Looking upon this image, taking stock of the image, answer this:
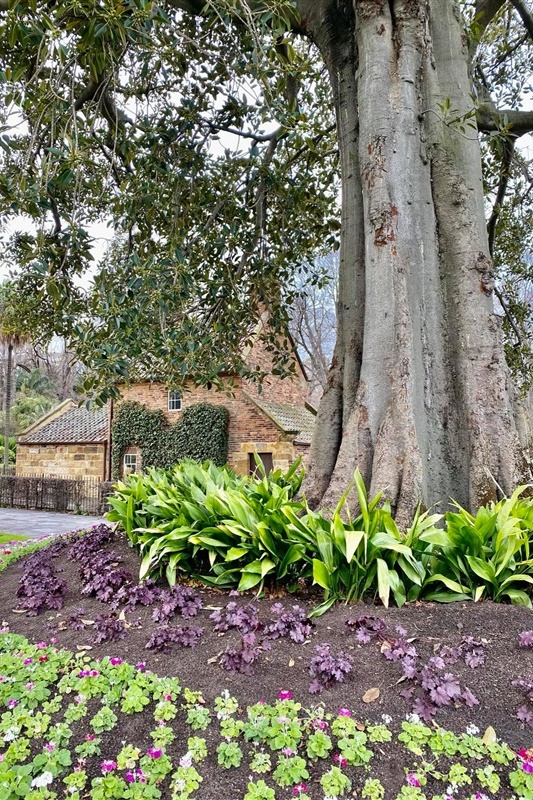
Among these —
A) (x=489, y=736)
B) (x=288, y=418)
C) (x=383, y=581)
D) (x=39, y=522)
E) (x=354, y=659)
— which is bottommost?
(x=39, y=522)

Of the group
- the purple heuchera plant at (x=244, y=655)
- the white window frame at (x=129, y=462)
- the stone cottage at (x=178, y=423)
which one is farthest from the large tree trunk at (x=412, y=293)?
the white window frame at (x=129, y=462)

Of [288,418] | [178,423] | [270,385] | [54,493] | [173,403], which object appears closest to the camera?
[288,418]

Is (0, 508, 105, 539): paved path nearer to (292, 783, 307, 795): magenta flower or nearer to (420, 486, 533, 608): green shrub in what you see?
(420, 486, 533, 608): green shrub

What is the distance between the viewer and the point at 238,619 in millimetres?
2809

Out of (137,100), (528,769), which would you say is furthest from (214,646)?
(137,100)

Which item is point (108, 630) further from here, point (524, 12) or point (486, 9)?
point (486, 9)

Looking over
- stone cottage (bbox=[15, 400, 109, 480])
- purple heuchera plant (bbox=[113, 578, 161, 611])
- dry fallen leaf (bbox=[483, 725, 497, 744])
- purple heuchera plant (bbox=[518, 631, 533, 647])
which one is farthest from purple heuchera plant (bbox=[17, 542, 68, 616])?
stone cottage (bbox=[15, 400, 109, 480])

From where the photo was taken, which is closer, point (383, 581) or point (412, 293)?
point (383, 581)

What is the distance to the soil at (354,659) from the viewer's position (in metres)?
2.15

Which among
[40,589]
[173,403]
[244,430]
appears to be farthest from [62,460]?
[40,589]

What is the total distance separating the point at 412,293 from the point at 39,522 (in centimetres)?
1371

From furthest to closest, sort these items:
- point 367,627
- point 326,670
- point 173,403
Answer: point 173,403
point 367,627
point 326,670

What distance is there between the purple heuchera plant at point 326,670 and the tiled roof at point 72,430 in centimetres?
1771

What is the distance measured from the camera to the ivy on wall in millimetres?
16891
